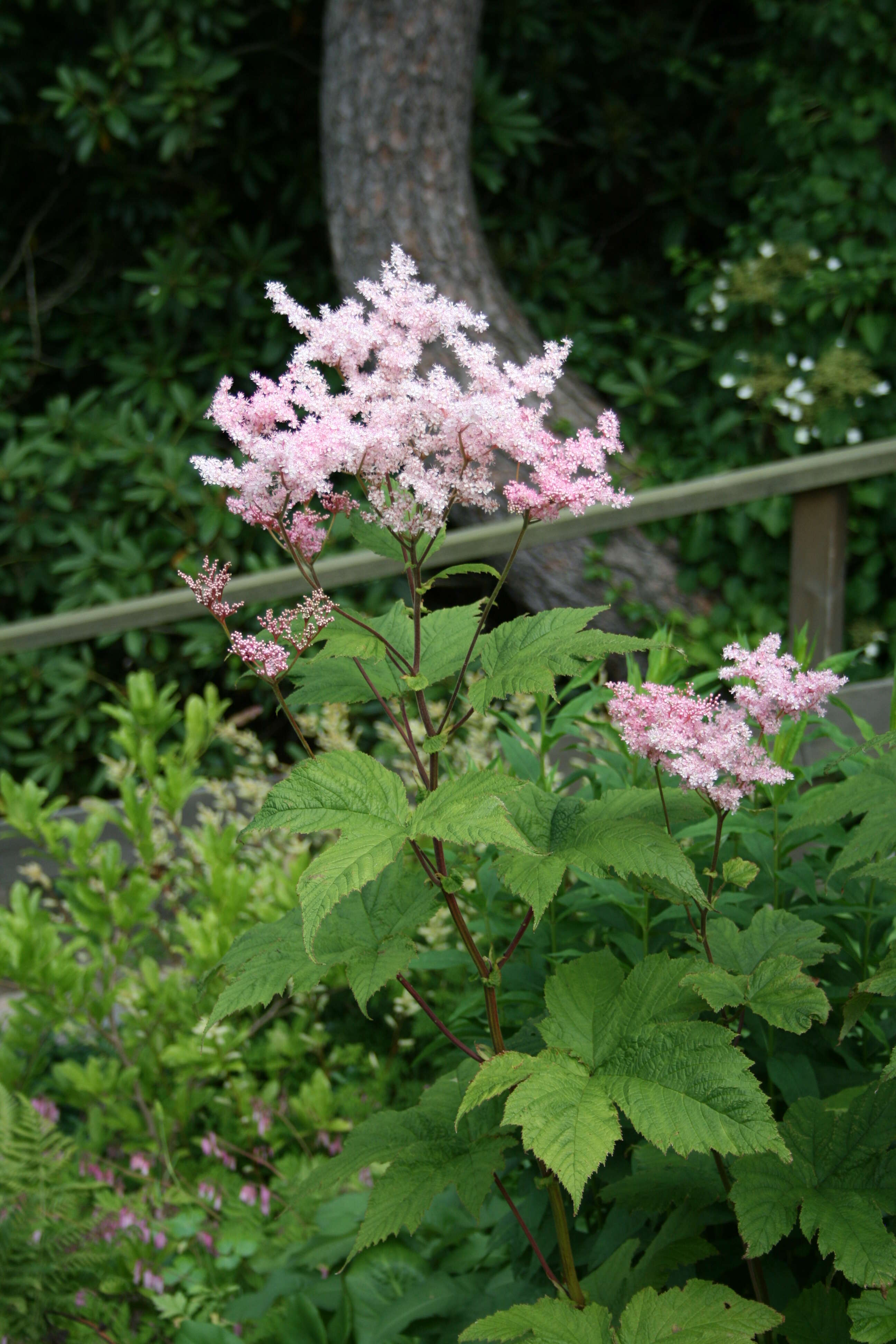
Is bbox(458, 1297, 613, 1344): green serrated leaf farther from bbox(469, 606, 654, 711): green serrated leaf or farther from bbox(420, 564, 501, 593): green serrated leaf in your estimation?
bbox(420, 564, 501, 593): green serrated leaf

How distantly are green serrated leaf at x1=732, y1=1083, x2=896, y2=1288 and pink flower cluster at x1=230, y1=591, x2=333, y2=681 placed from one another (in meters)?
0.73

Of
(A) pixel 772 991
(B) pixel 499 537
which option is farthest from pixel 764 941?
(B) pixel 499 537

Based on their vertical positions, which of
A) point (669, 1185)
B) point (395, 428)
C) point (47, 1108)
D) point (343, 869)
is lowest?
point (47, 1108)

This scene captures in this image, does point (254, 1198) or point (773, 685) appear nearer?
point (773, 685)

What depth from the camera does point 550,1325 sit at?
1183 millimetres

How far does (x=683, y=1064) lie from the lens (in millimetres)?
1152

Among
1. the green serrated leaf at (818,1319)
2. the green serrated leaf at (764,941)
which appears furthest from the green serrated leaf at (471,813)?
the green serrated leaf at (818,1319)

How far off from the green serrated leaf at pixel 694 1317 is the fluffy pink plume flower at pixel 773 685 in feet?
1.96

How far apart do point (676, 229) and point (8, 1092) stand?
413 cm

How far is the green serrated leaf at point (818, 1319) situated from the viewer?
128 centimetres

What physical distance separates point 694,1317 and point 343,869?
603mm

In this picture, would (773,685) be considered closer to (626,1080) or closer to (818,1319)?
(626,1080)

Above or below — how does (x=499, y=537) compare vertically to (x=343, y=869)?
above

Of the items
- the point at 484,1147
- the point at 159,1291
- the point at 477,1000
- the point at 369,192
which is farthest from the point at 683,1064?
the point at 369,192
